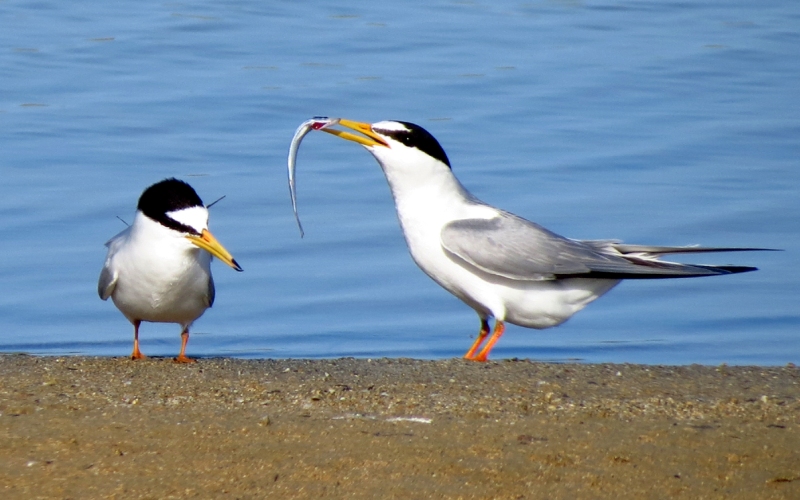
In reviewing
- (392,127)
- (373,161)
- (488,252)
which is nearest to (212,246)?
(392,127)

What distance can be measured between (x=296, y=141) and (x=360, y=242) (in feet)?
9.50

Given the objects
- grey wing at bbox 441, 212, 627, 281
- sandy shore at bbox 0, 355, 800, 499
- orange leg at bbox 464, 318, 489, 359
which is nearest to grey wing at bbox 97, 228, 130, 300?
sandy shore at bbox 0, 355, 800, 499

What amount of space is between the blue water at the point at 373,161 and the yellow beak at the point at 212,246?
1668mm

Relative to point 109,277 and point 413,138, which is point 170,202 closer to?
point 109,277

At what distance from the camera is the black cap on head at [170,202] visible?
5.94 metres

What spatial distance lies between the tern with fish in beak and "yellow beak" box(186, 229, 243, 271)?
636 millimetres

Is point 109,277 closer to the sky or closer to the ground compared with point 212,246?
closer to the ground

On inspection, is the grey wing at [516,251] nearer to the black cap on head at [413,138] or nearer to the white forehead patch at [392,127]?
the black cap on head at [413,138]

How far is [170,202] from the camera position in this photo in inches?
233

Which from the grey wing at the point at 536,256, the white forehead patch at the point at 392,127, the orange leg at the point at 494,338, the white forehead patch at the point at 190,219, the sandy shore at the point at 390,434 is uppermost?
the white forehead patch at the point at 392,127

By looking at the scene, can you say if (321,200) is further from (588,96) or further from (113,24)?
(113,24)

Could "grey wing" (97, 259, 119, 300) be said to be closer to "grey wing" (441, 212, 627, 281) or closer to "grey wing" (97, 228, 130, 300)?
"grey wing" (97, 228, 130, 300)

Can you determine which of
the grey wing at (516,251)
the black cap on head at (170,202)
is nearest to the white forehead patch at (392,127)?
the grey wing at (516,251)

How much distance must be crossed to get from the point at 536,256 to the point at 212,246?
1632 millimetres
